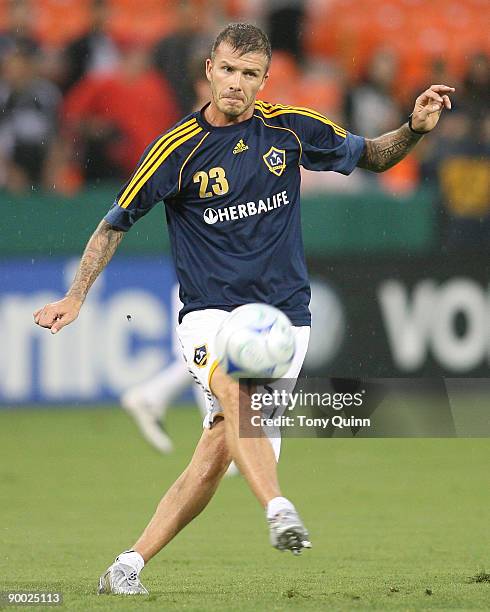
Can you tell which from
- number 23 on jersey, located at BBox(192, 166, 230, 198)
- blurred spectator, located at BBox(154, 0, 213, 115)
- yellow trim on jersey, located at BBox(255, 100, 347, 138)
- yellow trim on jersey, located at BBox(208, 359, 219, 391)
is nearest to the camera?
yellow trim on jersey, located at BBox(208, 359, 219, 391)

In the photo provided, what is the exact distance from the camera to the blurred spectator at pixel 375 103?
13.2 meters

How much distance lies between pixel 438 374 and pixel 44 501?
424 cm

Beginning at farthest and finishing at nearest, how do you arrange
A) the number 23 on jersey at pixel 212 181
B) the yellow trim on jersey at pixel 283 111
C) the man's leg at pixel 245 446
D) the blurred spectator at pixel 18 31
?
the blurred spectator at pixel 18 31, the yellow trim on jersey at pixel 283 111, the number 23 on jersey at pixel 212 181, the man's leg at pixel 245 446

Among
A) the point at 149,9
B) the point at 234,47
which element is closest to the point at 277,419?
the point at 234,47

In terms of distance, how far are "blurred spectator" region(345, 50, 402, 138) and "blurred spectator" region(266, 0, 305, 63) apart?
3.17 feet

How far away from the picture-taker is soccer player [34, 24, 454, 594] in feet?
17.4

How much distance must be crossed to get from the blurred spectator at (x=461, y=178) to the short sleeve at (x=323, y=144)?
5805 millimetres

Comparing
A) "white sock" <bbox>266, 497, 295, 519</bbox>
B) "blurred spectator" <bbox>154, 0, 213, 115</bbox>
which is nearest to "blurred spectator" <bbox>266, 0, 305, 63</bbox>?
"blurred spectator" <bbox>154, 0, 213, 115</bbox>

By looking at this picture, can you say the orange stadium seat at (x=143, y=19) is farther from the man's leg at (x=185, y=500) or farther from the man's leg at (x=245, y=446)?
the man's leg at (x=245, y=446)

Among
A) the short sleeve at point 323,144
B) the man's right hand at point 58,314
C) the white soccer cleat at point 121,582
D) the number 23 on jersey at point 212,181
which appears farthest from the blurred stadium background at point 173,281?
the short sleeve at point 323,144

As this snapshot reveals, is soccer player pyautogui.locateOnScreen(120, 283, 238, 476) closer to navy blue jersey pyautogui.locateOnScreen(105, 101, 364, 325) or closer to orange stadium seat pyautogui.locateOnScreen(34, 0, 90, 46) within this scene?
navy blue jersey pyautogui.locateOnScreen(105, 101, 364, 325)

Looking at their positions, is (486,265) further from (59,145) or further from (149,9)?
(149,9)

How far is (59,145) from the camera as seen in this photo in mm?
12406

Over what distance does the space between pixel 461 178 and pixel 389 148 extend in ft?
20.9
